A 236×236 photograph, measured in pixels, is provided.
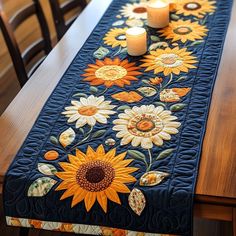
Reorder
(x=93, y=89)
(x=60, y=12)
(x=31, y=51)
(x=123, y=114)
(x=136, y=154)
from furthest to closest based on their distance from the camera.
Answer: (x=60, y=12)
(x=31, y=51)
(x=93, y=89)
(x=123, y=114)
(x=136, y=154)

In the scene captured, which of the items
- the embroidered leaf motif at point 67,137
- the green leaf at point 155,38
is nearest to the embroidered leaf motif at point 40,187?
the embroidered leaf motif at point 67,137

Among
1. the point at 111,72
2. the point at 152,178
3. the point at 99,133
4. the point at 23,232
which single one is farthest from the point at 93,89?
the point at 23,232

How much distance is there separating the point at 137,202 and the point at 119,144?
20cm

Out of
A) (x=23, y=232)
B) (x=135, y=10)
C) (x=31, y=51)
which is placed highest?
(x=135, y=10)

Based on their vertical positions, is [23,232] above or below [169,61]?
below

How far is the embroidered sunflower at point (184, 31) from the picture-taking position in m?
1.66

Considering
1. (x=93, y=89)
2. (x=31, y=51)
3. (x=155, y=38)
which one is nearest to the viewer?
(x=93, y=89)

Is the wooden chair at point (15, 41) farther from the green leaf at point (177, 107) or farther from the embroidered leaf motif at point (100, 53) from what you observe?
the green leaf at point (177, 107)

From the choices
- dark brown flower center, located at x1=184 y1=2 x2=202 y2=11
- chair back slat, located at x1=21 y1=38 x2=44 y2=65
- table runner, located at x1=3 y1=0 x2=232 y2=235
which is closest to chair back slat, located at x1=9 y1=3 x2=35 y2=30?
chair back slat, located at x1=21 y1=38 x2=44 y2=65

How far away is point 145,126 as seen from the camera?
1232 millimetres

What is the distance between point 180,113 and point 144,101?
0.42 feet

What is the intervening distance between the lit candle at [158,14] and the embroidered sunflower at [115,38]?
121 millimetres

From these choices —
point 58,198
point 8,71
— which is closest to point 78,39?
point 58,198

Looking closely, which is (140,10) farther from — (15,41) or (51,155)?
(51,155)
